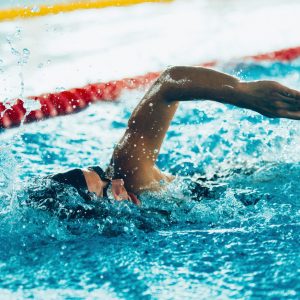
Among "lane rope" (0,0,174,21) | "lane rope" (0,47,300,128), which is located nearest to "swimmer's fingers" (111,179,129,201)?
"lane rope" (0,47,300,128)

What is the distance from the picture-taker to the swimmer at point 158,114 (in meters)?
1.30

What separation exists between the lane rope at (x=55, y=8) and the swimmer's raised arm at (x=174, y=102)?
9.70 ft

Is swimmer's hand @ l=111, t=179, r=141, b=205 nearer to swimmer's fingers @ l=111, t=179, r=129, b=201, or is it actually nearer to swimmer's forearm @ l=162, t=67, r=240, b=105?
swimmer's fingers @ l=111, t=179, r=129, b=201

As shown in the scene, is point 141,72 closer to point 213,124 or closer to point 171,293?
point 213,124

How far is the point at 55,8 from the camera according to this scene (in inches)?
175

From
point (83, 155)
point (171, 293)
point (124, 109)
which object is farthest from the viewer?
point (124, 109)

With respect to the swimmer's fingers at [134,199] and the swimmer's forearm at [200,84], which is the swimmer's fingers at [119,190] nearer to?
the swimmer's fingers at [134,199]

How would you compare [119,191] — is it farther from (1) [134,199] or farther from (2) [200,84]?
(2) [200,84]

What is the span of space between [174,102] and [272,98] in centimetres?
31

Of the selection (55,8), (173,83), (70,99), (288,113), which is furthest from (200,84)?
(55,8)

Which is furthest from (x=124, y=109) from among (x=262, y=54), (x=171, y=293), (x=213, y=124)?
(x=171, y=293)

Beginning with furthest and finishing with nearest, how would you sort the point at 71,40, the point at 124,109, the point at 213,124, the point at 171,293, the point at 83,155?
the point at 71,40
the point at 124,109
the point at 213,124
the point at 83,155
the point at 171,293

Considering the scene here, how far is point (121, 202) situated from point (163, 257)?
21 cm

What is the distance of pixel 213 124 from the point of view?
254 cm
